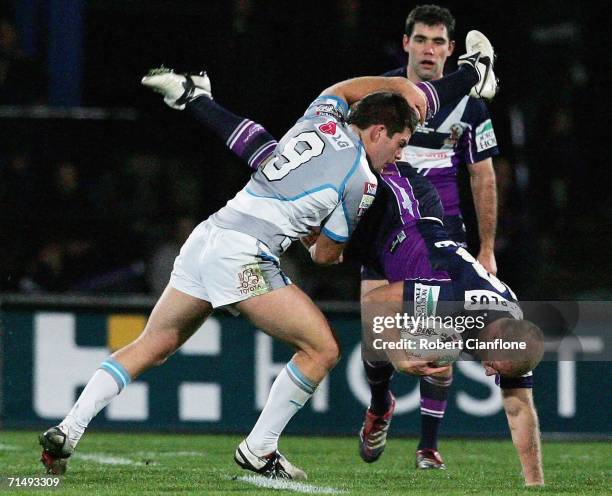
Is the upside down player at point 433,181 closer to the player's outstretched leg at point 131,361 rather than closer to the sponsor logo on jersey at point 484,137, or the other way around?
the sponsor logo on jersey at point 484,137

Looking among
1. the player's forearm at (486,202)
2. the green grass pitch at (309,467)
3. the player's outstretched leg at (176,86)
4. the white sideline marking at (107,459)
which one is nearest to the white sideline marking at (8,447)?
the green grass pitch at (309,467)

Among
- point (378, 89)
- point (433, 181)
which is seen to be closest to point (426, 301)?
point (378, 89)

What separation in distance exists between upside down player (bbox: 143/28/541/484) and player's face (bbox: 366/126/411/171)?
0.49 metres

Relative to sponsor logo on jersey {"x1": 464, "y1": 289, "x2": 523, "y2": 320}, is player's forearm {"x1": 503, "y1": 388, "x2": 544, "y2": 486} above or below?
below

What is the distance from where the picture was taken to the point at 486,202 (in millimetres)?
8203

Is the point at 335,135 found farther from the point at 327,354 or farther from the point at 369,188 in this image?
the point at 327,354

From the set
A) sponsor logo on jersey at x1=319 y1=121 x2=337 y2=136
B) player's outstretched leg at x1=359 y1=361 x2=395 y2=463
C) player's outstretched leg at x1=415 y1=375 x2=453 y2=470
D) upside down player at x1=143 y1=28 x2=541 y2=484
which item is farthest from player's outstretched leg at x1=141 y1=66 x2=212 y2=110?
player's outstretched leg at x1=415 y1=375 x2=453 y2=470

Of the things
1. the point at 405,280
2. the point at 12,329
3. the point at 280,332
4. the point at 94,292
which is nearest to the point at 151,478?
the point at 280,332

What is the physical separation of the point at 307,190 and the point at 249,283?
51 centimetres

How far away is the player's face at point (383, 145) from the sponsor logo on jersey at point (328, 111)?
22 centimetres

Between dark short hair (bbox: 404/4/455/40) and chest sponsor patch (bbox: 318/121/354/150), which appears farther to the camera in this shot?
dark short hair (bbox: 404/4/455/40)

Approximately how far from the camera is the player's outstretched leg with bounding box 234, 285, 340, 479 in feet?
20.8

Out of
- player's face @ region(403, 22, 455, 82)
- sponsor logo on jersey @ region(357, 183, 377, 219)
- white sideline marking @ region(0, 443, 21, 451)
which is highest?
player's face @ region(403, 22, 455, 82)

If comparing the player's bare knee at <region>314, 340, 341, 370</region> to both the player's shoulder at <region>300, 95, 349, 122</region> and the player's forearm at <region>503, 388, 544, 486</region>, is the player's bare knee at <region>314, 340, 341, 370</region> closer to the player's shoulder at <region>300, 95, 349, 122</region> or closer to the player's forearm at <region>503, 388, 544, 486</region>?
the player's forearm at <region>503, 388, 544, 486</region>
